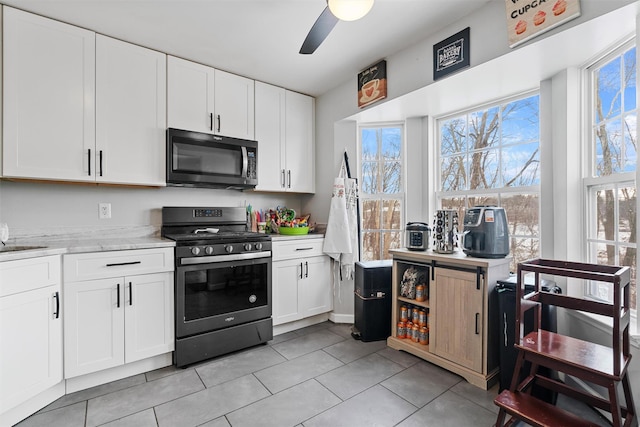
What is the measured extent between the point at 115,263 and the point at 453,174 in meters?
2.83

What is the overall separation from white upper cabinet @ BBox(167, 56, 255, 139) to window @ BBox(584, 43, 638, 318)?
2652 millimetres

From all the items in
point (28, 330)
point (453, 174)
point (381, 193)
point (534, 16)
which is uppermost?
point (534, 16)

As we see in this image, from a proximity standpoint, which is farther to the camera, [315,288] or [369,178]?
[369,178]

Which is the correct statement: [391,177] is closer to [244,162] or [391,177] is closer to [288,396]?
[244,162]

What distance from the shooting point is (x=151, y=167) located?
8.07 feet

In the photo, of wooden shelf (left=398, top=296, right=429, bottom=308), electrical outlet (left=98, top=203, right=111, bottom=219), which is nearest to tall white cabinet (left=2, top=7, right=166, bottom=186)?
electrical outlet (left=98, top=203, right=111, bottom=219)

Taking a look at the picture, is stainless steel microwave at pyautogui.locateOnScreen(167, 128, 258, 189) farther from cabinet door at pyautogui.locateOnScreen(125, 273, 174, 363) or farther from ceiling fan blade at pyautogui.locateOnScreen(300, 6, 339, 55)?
ceiling fan blade at pyautogui.locateOnScreen(300, 6, 339, 55)

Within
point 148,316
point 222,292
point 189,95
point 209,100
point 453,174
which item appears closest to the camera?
point 148,316

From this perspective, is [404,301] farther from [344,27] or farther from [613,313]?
[344,27]

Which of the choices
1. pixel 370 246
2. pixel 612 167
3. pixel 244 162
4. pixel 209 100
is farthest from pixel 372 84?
pixel 612 167

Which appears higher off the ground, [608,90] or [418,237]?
[608,90]

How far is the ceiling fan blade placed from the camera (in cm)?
158

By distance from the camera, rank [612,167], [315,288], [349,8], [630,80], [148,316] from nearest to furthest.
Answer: [349,8] < [630,80] < [612,167] < [148,316] < [315,288]

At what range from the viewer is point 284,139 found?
127 inches
